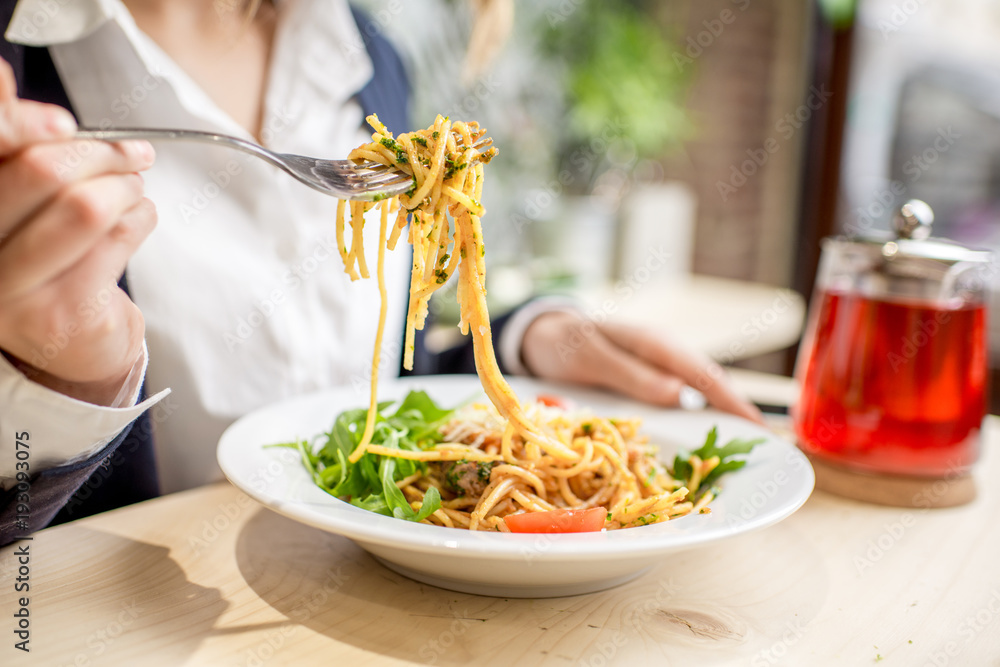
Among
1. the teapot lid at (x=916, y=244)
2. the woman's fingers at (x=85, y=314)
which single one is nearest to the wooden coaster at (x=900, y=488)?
the teapot lid at (x=916, y=244)

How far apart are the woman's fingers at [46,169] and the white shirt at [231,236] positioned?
580mm

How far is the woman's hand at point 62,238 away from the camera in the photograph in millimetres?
537

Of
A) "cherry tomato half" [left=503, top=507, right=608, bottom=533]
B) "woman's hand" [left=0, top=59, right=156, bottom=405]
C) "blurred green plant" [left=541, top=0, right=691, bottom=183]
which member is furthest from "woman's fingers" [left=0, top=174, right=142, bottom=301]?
"blurred green plant" [left=541, top=0, right=691, bottom=183]

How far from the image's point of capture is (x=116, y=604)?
70 cm

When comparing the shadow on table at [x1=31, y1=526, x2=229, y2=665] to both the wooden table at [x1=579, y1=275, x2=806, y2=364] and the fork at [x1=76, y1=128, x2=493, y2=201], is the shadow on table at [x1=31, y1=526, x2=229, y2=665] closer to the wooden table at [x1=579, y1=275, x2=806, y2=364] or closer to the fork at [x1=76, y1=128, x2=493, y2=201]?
the fork at [x1=76, y1=128, x2=493, y2=201]

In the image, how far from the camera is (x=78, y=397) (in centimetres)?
69

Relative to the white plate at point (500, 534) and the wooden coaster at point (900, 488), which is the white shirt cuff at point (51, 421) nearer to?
the white plate at point (500, 534)

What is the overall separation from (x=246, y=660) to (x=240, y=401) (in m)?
0.69

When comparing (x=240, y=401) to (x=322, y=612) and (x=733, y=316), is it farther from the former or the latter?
(x=733, y=316)

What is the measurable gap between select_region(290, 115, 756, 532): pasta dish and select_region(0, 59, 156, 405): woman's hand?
291mm

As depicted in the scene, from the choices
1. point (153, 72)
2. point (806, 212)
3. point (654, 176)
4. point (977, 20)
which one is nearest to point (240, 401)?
point (153, 72)

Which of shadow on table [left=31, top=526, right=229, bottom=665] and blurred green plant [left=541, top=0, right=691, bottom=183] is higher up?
blurred green plant [left=541, top=0, right=691, bottom=183]

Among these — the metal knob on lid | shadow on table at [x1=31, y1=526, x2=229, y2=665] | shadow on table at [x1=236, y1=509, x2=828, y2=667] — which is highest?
the metal knob on lid

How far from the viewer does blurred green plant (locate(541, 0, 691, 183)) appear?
3031 mm
